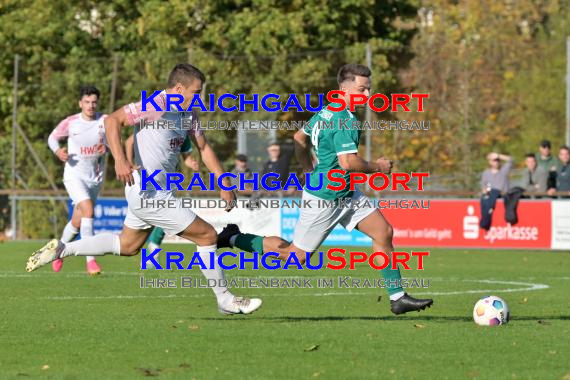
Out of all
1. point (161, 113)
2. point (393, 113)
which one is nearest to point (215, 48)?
point (393, 113)

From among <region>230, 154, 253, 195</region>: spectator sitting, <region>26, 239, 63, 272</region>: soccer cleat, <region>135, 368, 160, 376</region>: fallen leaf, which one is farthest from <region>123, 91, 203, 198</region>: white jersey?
<region>230, 154, 253, 195</region>: spectator sitting

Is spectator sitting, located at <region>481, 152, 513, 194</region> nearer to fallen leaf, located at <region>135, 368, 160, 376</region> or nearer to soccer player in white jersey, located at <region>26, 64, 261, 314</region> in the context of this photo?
soccer player in white jersey, located at <region>26, 64, 261, 314</region>

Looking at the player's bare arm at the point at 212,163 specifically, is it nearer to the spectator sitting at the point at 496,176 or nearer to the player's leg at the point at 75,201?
the player's leg at the point at 75,201

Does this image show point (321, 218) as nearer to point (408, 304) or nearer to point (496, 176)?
point (408, 304)

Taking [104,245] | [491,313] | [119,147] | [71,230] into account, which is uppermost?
[119,147]

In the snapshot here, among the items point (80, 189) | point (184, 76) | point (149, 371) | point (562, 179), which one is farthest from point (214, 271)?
→ point (562, 179)

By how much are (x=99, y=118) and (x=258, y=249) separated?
22.8 ft

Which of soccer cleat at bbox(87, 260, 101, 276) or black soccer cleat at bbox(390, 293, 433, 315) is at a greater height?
black soccer cleat at bbox(390, 293, 433, 315)

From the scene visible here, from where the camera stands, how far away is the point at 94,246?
1162cm

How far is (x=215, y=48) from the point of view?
105ft

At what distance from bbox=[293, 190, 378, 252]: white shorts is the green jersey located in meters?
0.10

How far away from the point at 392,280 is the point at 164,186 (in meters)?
2.03

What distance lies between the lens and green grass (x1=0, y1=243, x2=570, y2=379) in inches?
329

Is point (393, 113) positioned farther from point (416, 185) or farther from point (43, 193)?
point (43, 193)
